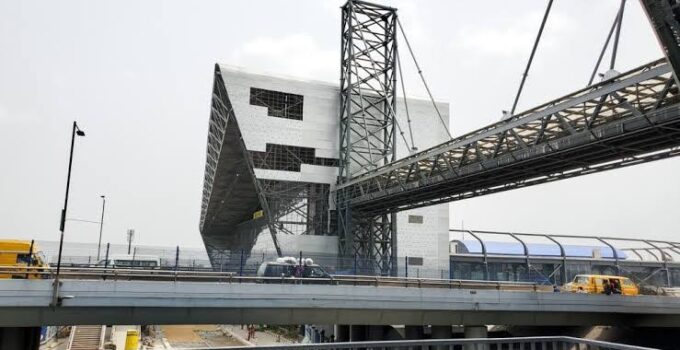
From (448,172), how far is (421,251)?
17.8 metres

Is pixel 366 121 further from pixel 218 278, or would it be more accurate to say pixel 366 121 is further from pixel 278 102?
pixel 218 278

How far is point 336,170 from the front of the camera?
50.4m

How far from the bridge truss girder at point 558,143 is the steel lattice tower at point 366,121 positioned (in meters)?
7.42

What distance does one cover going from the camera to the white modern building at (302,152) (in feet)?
157

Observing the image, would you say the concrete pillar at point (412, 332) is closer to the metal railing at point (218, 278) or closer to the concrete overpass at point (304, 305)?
the metal railing at point (218, 278)

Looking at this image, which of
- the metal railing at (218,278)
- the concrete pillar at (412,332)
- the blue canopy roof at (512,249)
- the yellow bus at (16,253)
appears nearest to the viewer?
the metal railing at (218,278)

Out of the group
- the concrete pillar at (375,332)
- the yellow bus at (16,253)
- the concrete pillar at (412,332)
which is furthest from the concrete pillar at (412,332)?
the yellow bus at (16,253)

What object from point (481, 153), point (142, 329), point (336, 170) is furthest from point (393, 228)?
point (142, 329)

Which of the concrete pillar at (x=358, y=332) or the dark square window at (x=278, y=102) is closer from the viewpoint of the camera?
the concrete pillar at (x=358, y=332)

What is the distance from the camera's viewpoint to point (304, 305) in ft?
79.8

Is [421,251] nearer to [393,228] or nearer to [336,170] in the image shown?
[393,228]

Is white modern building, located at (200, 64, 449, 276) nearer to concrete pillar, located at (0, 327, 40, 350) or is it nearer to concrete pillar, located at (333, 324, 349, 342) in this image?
concrete pillar, located at (333, 324, 349, 342)

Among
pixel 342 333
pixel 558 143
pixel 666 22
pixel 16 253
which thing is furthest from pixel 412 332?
pixel 16 253

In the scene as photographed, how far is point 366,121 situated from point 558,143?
87.5 ft
